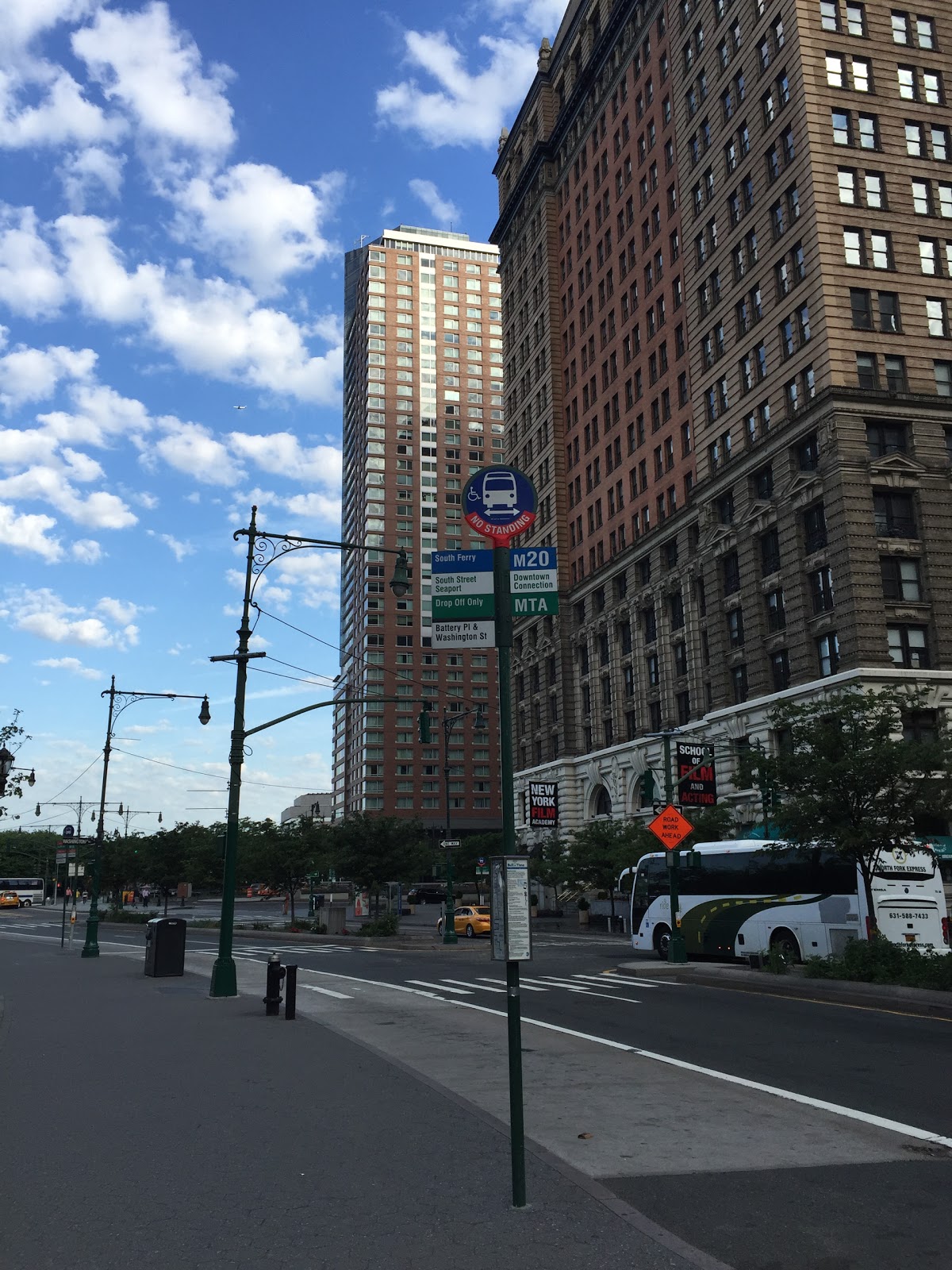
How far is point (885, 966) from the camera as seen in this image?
20.7 m

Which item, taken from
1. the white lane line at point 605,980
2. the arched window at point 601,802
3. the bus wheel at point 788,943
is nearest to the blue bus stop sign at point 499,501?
the white lane line at point 605,980

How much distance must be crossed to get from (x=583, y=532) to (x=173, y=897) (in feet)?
256

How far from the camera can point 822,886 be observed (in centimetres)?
2816

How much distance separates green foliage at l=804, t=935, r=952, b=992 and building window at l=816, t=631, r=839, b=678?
2474 cm

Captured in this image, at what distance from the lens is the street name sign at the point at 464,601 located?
24.2 feet

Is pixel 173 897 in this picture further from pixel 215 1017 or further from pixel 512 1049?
pixel 512 1049

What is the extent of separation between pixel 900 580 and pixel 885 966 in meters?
28.4

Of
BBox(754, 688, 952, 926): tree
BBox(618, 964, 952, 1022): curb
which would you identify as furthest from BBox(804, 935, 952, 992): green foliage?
BBox(754, 688, 952, 926): tree

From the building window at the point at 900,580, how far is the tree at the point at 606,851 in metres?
17.1

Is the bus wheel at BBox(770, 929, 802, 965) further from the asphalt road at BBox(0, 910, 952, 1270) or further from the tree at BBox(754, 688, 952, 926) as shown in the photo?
the asphalt road at BBox(0, 910, 952, 1270)

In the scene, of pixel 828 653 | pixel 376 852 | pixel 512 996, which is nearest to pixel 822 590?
pixel 828 653

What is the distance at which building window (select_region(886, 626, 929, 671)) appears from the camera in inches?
1750

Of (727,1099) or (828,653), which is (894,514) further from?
(727,1099)

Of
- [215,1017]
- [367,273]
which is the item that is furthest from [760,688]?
[367,273]
